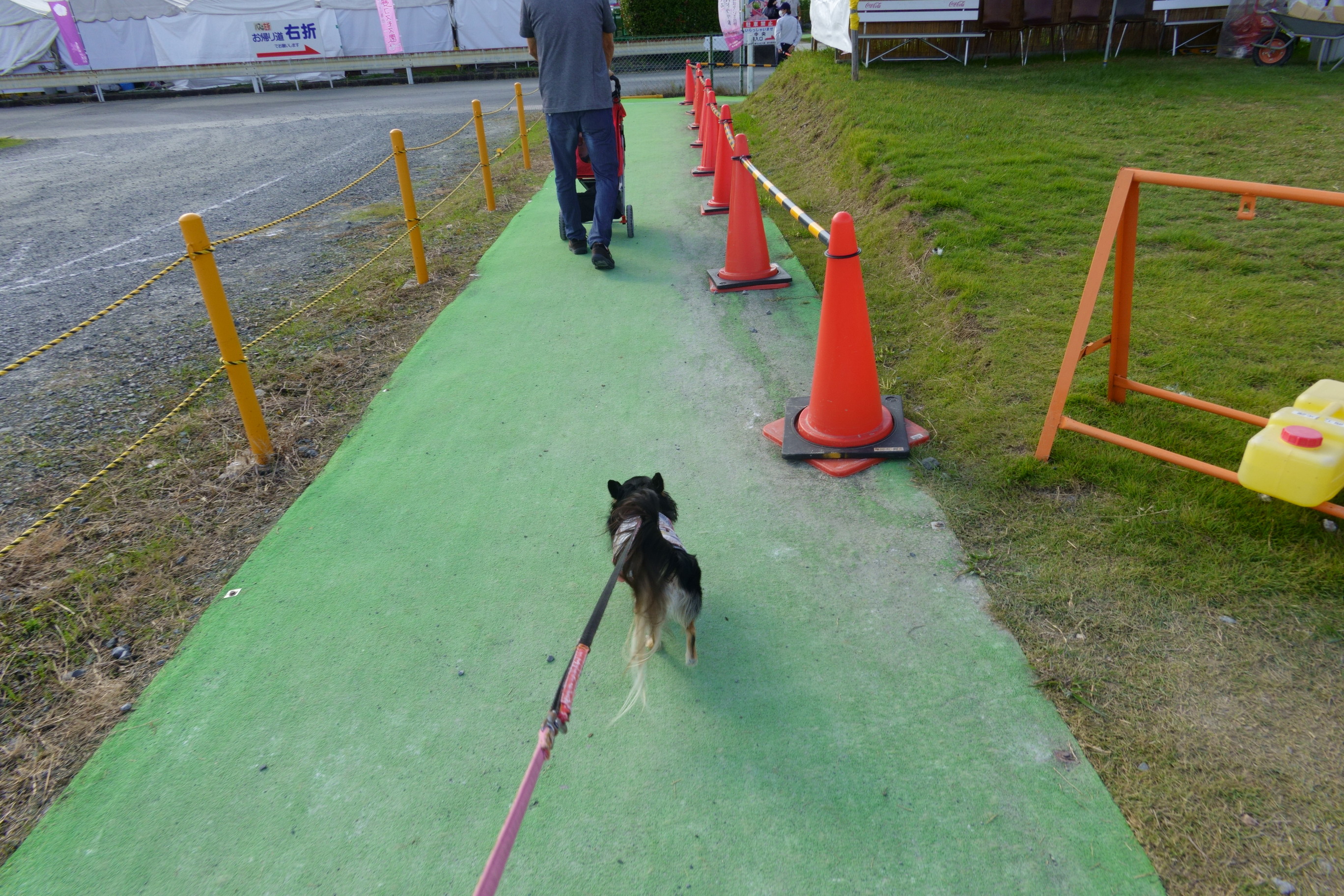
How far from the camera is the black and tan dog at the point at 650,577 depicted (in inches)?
94.0

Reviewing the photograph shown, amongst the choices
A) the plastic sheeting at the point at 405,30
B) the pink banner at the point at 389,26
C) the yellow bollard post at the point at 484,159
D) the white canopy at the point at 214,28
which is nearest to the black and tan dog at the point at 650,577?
the yellow bollard post at the point at 484,159

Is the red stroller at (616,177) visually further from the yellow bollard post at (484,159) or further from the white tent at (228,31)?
the white tent at (228,31)

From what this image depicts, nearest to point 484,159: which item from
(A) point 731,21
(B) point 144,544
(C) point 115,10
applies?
(B) point 144,544

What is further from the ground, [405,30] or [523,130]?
[405,30]

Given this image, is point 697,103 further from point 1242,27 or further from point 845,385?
point 845,385

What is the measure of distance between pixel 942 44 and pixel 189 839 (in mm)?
14093

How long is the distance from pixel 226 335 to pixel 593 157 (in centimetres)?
361

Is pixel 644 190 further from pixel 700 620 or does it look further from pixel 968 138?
pixel 700 620

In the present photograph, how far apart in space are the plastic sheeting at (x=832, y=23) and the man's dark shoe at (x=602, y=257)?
6.90 metres

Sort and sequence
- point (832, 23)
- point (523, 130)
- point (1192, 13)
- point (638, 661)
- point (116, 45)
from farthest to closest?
point (116, 45), point (832, 23), point (1192, 13), point (523, 130), point (638, 661)

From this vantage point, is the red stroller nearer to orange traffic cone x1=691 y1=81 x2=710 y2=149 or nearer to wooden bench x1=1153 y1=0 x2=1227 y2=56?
orange traffic cone x1=691 y1=81 x2=710 y2=149

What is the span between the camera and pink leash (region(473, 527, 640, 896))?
1.33m

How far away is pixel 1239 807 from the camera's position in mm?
1971

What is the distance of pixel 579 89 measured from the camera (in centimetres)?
601
